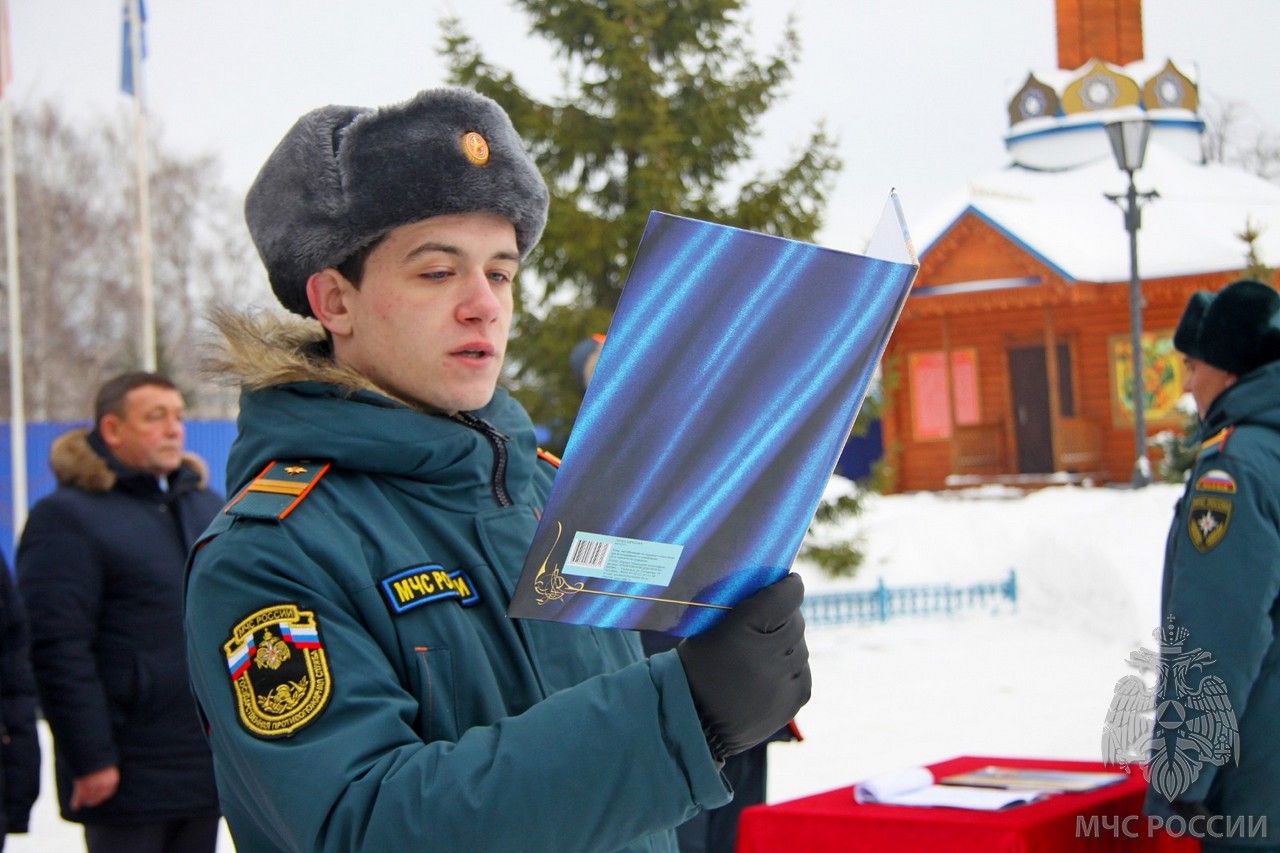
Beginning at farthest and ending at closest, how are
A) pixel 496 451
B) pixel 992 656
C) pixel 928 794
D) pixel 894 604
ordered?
pixel 894 604 < pixel 992 656 < pixel 928 794 < pixel 496 451

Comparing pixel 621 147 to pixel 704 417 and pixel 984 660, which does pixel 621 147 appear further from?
pixel 704 417

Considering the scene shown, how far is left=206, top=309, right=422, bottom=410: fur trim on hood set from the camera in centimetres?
151

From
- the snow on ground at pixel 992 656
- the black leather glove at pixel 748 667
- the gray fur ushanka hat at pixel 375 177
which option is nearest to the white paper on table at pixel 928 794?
the black leather glove at pixel 748 667

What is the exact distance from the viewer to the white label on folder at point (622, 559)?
1.14 metres

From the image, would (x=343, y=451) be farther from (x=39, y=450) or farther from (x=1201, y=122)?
(x=1201, y=122)

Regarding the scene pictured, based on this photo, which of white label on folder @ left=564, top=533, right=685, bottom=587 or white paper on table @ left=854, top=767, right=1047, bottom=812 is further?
white paper on table @ left=854, top=767, right=1047, bottom=812

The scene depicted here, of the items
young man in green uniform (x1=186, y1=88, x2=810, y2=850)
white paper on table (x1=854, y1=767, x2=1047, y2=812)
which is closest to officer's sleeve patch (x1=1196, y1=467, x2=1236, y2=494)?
white paper on table (x1=854, y1=767, x2=1047, y2=812)

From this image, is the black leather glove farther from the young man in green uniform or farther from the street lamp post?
the street lamp post

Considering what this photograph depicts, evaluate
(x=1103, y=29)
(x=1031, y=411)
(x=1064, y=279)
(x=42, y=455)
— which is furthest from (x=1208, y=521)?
(x=1031, y=411)

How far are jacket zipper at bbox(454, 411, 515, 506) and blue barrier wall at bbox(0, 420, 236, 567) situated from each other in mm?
14041

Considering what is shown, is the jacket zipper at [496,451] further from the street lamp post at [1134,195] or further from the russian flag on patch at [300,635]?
the street lamp post at [1134,195]

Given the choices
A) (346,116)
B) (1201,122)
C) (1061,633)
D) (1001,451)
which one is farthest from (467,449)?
(1001,451)

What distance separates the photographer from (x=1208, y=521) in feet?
10.4

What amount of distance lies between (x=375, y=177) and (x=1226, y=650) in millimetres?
2408
